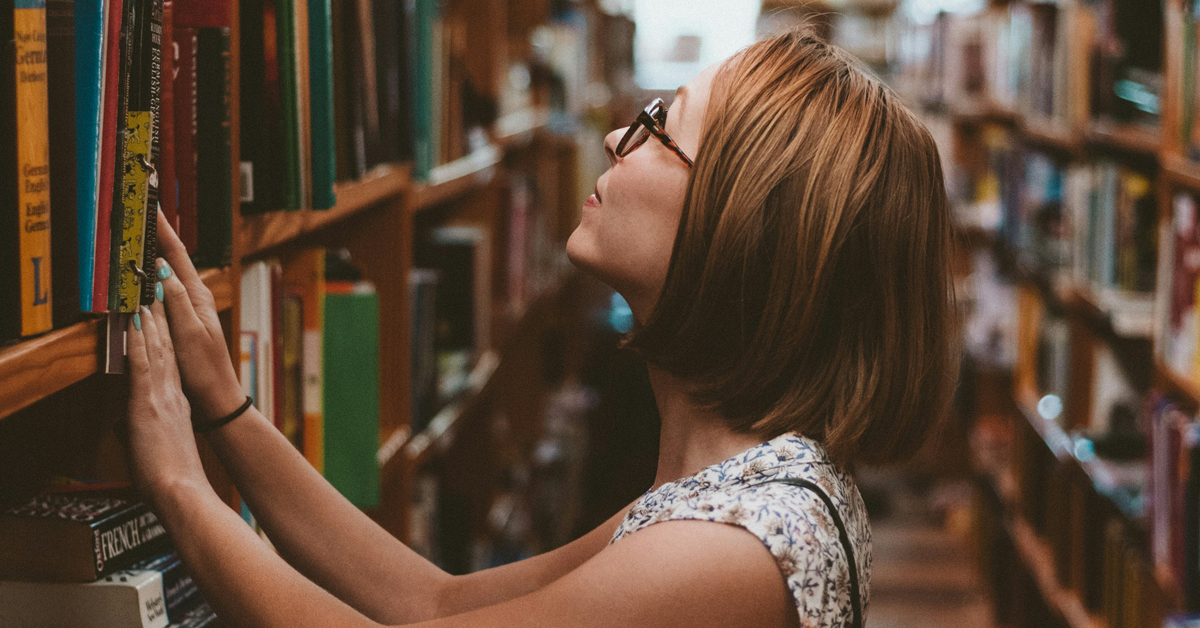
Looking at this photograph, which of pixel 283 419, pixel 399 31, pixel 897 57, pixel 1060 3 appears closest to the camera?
pixel 283 419

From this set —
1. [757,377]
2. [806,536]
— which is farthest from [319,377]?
[806,536]

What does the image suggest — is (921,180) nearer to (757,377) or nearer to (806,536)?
(757,377)

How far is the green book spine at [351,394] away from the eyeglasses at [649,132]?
0.45m

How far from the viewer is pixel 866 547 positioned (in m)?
0.95

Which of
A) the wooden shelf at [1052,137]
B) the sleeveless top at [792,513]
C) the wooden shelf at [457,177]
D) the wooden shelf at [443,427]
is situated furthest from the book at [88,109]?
the wooden shelf at [1052,137]

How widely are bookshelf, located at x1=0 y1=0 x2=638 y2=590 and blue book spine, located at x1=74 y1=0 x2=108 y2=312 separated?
0.07 metres

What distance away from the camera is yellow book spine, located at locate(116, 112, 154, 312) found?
0.73 meters

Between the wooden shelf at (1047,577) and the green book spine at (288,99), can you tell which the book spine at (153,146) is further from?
the wooden shelf at (1047,577)

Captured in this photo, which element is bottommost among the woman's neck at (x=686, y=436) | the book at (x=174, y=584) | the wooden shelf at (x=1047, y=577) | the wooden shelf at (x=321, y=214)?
the wooden shelf at (x=1047, y=577)

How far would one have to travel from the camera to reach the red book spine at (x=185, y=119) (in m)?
0.86

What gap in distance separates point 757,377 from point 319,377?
1.84ft

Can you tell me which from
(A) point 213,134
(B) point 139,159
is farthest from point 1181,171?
(B) point 139,159

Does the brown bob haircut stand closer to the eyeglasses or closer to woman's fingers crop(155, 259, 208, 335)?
the eyeglasses

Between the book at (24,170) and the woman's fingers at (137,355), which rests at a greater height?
the book at (24,170)
